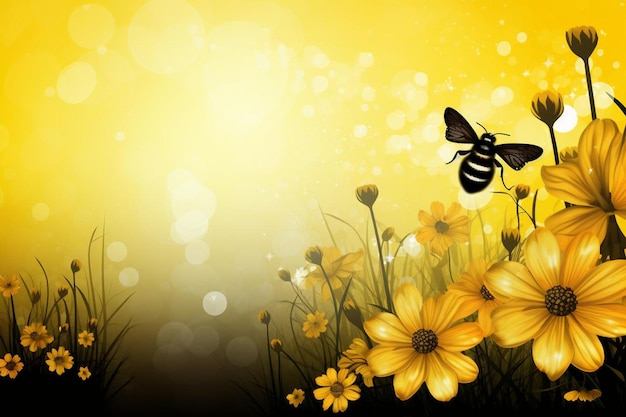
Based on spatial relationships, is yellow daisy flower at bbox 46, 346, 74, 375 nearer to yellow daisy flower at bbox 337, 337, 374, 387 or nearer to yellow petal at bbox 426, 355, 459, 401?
yellow daisy flower at bbox 337, 337, 374, 387

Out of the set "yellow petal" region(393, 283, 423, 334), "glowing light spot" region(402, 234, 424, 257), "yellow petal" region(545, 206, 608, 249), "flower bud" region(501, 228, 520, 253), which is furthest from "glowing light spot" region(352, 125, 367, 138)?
"yellow petal" region(545, 206, 608, 249)

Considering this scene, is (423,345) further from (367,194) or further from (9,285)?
(9,285)

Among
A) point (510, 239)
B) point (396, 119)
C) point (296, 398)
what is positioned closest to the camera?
point (510, 239)

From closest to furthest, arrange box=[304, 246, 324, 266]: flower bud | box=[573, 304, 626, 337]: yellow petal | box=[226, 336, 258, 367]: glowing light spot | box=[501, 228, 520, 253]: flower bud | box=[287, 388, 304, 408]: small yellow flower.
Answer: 1. box=[573, 304, 626, 337]: yellow petal
2. box=[501, 228, 520, 253]: flower bud
3. box=[304, 246, 324, 266]: flower bud
4. box=[287, 388, 304, 408]: small yellow flower
5. box=[226, 336, 258, 367]: glowing light spot

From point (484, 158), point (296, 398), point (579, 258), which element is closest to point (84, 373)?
point (296, 398)

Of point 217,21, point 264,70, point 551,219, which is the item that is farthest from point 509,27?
point 551,219

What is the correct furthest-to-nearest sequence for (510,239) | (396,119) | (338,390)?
(396,119) < (338,390) < (510,239)
